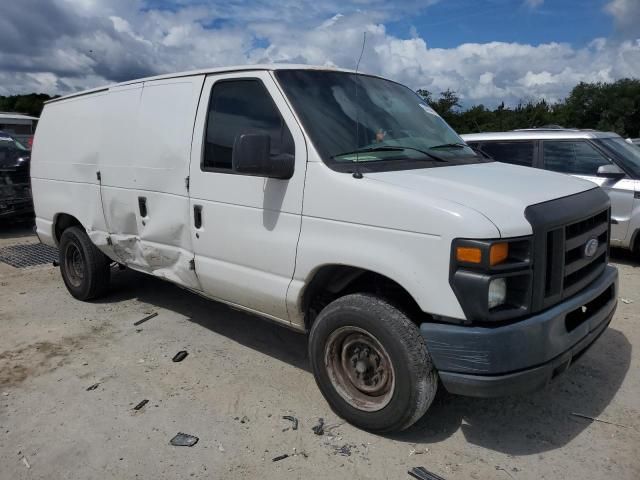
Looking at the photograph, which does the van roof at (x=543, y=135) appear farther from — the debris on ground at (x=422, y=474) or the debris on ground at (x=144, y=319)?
the debris on ground at (x=422, y=474)

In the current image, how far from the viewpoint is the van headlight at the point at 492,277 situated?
2.59m

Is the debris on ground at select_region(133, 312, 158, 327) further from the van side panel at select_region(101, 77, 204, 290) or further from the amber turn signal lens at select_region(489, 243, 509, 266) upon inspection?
the amber turn signal lens at select_region(489, 243, 509, 266)

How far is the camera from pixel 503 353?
267cm

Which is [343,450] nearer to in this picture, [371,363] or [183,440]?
[371,363]

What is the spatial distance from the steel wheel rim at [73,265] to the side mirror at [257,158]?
130 inches

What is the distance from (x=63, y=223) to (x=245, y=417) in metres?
3.62

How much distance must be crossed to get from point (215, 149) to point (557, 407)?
293cm

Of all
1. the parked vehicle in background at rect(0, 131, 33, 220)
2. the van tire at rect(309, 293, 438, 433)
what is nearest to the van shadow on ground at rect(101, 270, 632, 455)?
the van tire at rect(309, 293, 438, 433)

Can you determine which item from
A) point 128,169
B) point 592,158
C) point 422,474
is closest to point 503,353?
point 422,474

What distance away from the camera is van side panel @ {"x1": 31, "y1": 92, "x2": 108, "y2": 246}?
16.6ft

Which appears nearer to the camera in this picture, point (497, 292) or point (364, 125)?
point (497, 292)

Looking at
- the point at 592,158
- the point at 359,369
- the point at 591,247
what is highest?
the point at 592,158

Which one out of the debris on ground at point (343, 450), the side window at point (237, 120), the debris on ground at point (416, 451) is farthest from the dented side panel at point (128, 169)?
the debris on ground at point (416, 451)

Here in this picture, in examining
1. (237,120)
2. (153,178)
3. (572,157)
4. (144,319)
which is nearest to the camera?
(237,120)
